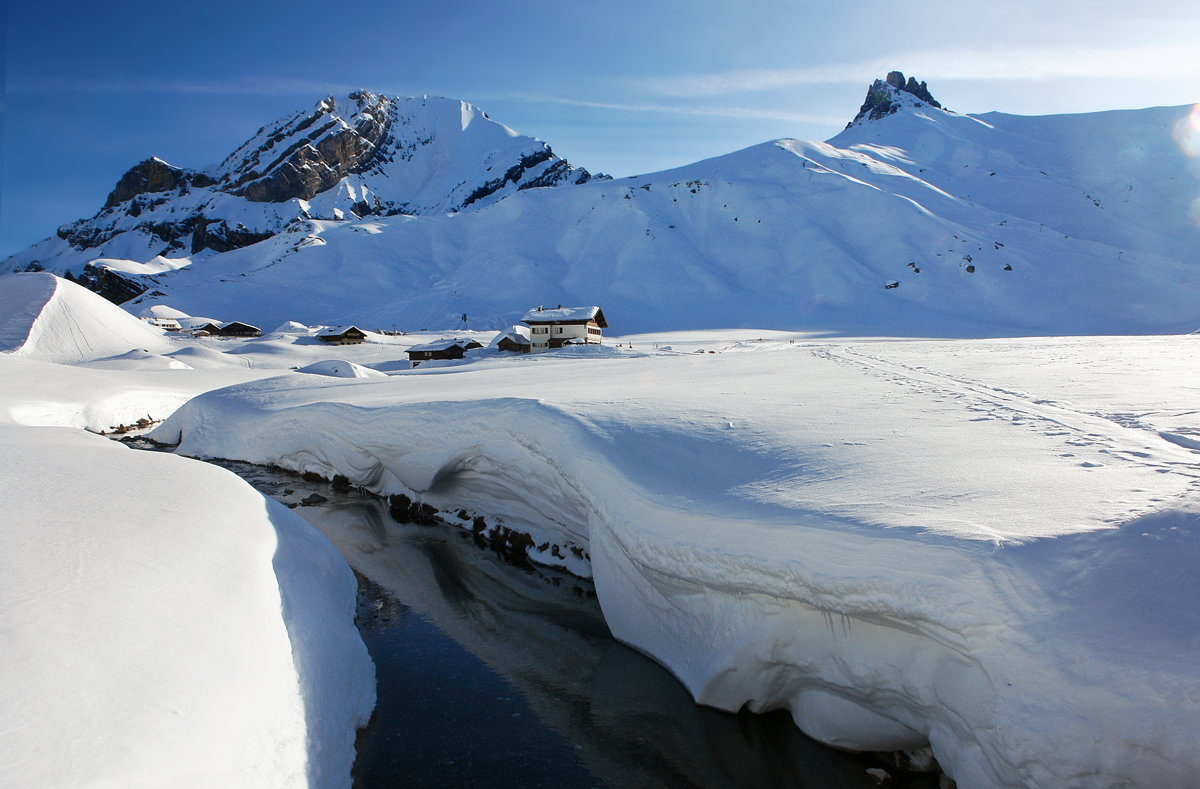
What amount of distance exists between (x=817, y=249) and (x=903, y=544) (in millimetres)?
85248

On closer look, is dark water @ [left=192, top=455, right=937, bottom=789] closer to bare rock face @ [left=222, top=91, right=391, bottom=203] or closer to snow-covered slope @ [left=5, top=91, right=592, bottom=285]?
snow-covered slope @ [left=5, top=91, right=592, bottom=285]

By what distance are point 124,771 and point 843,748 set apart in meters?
6.59

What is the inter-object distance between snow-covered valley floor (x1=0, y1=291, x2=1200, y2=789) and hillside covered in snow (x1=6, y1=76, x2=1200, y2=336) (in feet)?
170

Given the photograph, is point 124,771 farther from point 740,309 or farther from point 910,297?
point 910,297

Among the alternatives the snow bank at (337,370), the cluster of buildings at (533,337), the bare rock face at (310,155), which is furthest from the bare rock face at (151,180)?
the snow bank at (337,370)

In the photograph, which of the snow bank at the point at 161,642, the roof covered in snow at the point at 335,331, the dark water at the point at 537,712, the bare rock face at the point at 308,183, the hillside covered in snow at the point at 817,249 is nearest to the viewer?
the snow bank at the point at 161,642

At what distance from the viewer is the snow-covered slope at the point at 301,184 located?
16162 cm

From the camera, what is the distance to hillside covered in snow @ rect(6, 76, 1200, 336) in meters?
72.9

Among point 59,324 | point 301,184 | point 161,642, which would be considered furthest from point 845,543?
point 301,184

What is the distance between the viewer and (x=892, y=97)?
143125 mm

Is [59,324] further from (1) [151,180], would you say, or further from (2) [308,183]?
(1) [151,180]

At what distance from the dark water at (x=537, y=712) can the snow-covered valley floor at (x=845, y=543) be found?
410mm

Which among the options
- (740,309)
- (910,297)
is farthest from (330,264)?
(910,297)

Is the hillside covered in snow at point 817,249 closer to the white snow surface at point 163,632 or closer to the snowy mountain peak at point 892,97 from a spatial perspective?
the snowy mountain peak at point 892,97
